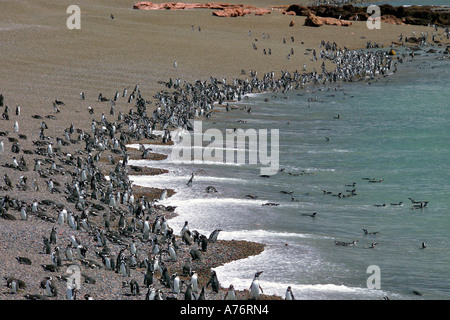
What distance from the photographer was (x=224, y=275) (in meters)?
17.2

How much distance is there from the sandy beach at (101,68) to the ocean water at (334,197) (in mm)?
1244

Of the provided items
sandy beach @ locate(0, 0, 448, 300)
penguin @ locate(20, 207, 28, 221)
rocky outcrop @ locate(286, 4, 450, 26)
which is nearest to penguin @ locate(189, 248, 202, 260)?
sandy beach @ locate(0, 0, 448, 300)

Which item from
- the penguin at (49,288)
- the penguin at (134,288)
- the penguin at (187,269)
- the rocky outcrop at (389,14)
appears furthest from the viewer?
the rocky outcrop at (389,14)

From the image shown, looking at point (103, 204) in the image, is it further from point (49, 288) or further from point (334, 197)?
point (334, 197)

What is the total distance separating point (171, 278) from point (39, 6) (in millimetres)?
49321

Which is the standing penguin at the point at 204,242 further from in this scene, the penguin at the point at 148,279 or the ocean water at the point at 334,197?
the penguin at the point at 148,279

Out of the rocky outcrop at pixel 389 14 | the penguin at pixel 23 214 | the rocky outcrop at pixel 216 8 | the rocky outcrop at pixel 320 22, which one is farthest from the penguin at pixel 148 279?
the rocky outcrop at pixel 389 14

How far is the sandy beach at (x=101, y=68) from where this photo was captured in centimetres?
1708

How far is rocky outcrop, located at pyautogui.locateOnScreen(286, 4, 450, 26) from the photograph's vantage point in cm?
7088

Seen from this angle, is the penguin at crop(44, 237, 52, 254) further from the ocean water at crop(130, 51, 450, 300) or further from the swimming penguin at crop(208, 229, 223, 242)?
the swimming penguin at crop(208, 229, 223, 242)

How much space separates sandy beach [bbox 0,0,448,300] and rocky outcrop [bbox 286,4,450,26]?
3020 millimetres

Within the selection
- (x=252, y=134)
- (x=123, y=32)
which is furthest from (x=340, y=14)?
(x=252, y=134)

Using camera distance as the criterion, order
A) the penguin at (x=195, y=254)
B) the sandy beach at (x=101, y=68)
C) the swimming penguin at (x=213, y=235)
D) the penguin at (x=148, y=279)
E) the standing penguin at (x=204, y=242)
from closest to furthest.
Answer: the penguin at (x=148, y=279) < the sandy beach at (x=101, y=68) < the penguin at (x=195, y=254) < the standing penguin at (x=204, y=242) < the swimming penguin at (x=213, y=235)

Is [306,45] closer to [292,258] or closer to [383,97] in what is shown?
[383,97]
